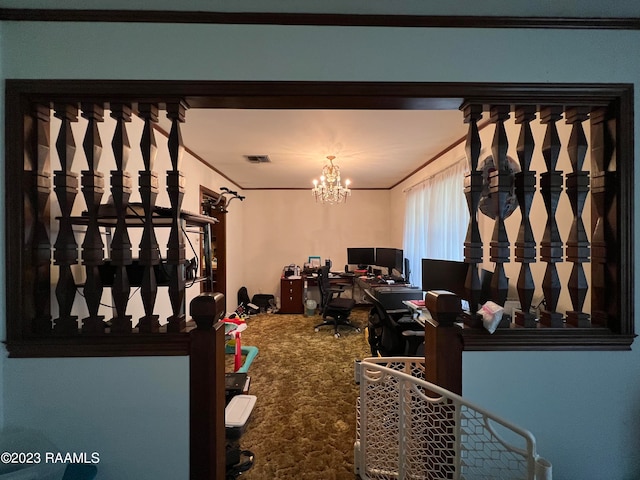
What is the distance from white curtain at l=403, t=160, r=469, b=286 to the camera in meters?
2.70

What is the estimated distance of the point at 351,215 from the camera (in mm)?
5277

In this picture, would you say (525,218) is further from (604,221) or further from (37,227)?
(37,227)

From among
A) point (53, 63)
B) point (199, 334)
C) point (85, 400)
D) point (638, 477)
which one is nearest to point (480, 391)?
point (638, 477)

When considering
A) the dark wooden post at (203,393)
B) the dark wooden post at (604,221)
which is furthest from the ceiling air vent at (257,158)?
the dark wooden post at (604,221)

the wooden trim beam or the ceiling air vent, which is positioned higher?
the ceiling air vent

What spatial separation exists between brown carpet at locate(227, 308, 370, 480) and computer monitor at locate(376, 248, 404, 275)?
137 cm

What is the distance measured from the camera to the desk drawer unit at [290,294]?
15.8 feet

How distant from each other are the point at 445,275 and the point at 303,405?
1.77m

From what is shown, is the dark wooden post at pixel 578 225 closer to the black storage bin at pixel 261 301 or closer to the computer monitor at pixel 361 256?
the computer monitor at pixel 361 256

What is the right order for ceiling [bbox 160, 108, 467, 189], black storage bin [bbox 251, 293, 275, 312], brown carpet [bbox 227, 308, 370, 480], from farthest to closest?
1. black storage bin [bbox 251, 293, 275, 312]
2. ceiling [bbox 160, 108, 467, 189]
3. brown carpet [bbox 227, 308, 370, 480]

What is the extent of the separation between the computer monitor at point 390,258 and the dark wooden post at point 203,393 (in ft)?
11.7

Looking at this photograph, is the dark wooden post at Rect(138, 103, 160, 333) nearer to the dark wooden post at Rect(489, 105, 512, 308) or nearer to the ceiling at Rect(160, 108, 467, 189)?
the ceiling at Rect(160, 108, 467, 189)

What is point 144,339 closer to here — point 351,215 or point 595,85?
point 595,85

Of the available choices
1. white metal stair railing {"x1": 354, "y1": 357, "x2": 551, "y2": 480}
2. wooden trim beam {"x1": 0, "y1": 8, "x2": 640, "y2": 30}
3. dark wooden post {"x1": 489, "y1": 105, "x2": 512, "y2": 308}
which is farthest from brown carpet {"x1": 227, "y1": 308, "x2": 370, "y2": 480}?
wooden trim beam {"x1": 0, "y1": 8, "x2": 640, "y2": 30}
